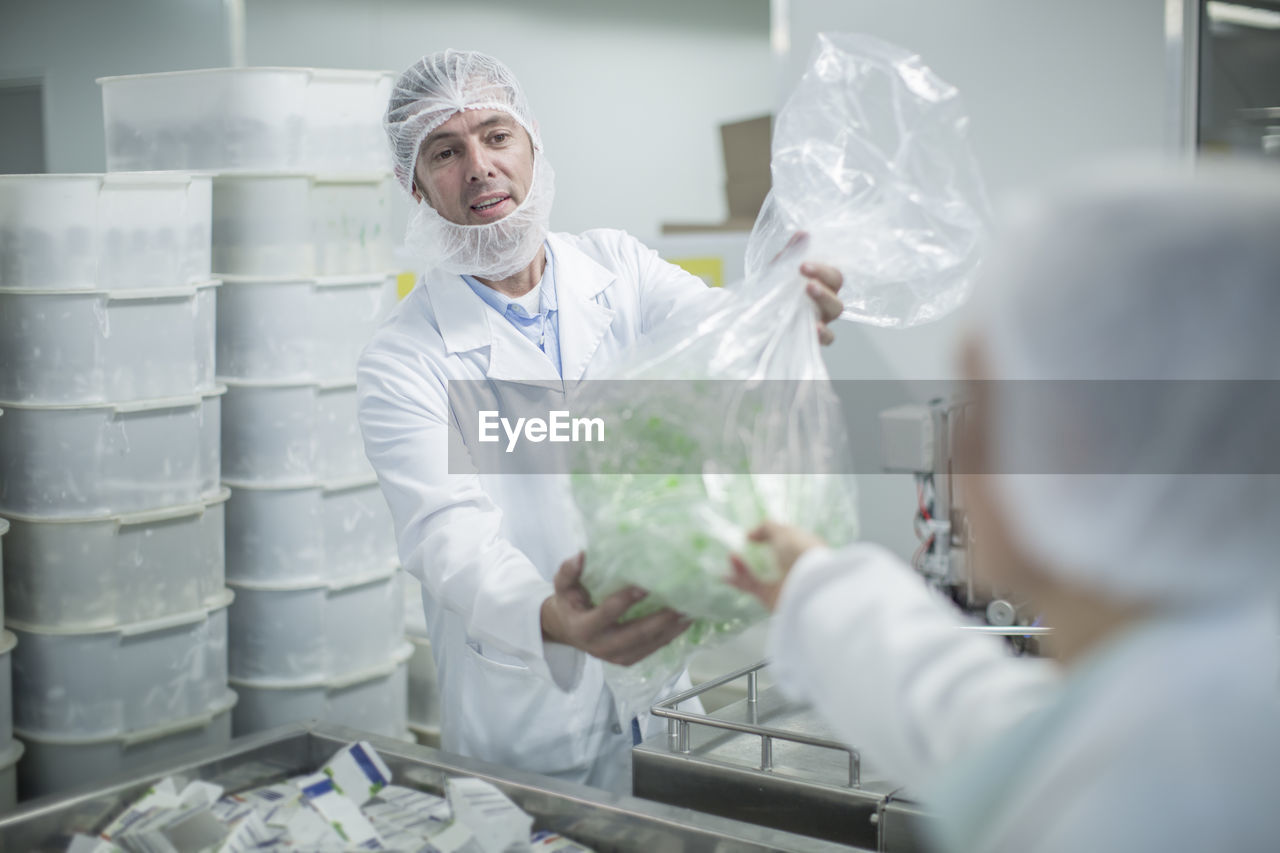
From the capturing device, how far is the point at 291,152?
2512mm

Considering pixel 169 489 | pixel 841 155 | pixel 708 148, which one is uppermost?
pixel 708 148

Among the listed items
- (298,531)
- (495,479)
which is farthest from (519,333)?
(298,531)

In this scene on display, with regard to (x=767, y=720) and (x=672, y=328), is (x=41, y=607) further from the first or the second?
(x=672, y=328)

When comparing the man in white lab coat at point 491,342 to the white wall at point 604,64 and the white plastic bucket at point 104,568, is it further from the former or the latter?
the white wall at point 604,64

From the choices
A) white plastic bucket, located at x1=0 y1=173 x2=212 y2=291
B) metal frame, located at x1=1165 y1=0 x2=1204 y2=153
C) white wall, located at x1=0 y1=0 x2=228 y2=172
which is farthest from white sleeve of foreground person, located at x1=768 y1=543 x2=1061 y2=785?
white wall, located at x1=0 y1=0 x2=228 y2=172

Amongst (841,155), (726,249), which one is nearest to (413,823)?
(841,155)

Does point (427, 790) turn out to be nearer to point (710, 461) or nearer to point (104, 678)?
point (710, 461)

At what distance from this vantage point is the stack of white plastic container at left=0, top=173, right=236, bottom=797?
2230 millimetres

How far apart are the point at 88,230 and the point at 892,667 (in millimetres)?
2046

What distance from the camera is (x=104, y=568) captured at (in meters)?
2.32

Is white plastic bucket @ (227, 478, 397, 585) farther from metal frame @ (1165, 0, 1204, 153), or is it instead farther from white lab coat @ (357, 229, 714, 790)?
metal frame @ (1165, 0, 1204, 153)

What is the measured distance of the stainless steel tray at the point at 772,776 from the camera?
51.0 inches

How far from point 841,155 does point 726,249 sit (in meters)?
2.06

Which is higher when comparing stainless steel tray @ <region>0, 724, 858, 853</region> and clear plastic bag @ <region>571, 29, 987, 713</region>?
clear plastic bag @ <region>571, 29, 987, 713</region>
